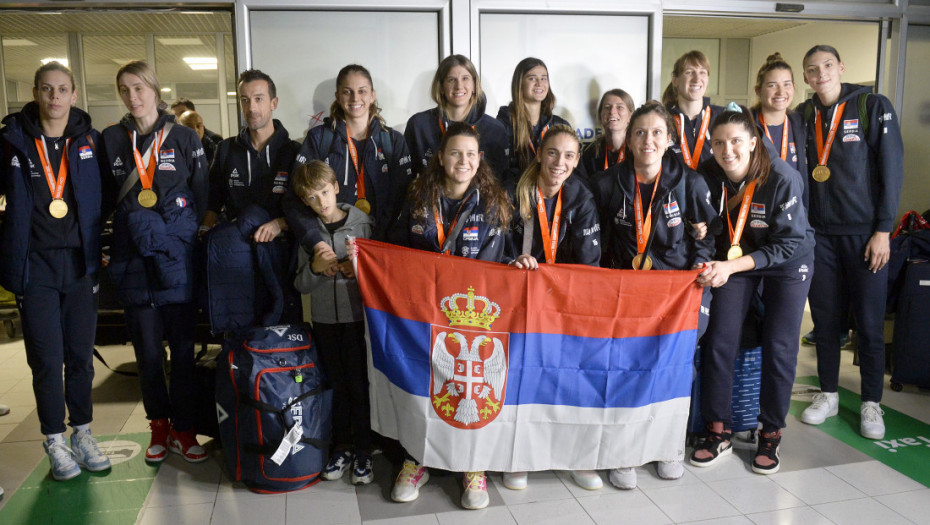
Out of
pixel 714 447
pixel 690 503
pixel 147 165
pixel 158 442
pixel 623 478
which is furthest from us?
pixel 158 442

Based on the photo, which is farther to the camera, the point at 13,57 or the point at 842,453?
the point at 13,57

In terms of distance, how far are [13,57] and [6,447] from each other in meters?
8.64

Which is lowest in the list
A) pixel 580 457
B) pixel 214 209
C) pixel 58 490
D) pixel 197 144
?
pixel 58 490

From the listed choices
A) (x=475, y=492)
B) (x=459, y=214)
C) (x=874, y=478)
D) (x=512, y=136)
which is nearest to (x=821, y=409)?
(x=874, y=478)

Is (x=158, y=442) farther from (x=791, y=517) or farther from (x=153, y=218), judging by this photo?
(x=791, y=517)

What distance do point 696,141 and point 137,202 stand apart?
2673 mm

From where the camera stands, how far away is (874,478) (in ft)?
9.61

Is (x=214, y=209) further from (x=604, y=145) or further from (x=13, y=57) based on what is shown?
(x=13, y=57)

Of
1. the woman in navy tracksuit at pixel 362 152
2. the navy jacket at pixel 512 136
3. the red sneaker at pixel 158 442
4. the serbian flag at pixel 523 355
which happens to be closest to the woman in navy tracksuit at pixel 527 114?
the navy jacket at pixel 512 136

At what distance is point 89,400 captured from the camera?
3117 millimetres

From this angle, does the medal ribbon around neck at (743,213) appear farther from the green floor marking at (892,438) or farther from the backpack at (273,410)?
the backpack at (273,410)

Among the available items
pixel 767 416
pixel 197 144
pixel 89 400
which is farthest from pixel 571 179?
pixel 89 400

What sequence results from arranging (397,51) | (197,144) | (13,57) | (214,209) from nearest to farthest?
(197,144) → (214,209) → (397,51) → (13,57)

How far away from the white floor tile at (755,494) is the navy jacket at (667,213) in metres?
0.95
